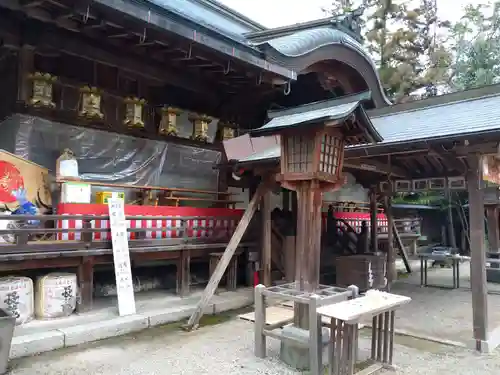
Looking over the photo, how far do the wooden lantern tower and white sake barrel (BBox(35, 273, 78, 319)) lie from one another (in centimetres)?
358

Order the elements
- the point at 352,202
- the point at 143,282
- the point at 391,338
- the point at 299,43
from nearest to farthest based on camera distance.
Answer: the point at 391,338
the point at 143,282
the point at 299,43
the point at 352,202

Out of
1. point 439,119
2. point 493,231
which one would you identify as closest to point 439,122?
point 439,119

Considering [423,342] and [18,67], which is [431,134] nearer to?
[423,342]

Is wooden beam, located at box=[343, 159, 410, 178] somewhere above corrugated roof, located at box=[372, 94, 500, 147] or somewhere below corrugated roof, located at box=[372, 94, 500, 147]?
below

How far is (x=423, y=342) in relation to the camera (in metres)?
6.20

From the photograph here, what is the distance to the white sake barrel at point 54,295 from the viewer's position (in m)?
6.16

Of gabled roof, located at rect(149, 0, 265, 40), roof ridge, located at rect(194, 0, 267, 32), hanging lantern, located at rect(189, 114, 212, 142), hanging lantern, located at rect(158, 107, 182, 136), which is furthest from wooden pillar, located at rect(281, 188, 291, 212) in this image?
roof ridge, located at rect(194, 0, 267, 32)

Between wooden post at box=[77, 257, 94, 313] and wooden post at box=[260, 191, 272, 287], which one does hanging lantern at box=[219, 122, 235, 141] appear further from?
wooden post at box=[77, 257, 94, 313]

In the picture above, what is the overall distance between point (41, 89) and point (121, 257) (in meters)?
3.17

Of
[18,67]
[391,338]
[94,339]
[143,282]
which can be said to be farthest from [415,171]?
[18,67]

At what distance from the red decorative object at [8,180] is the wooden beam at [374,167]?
5629 millimetres

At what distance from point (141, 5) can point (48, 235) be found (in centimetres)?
400

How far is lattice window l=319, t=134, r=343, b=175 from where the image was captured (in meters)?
5.25

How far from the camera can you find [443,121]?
6898 millimetres
